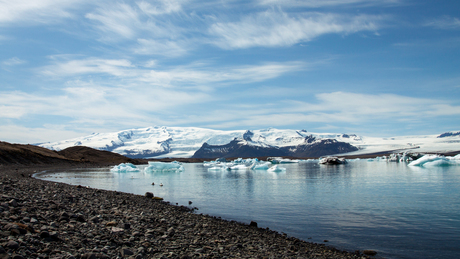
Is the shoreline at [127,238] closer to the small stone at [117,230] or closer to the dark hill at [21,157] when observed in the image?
the small stone at [117,230]

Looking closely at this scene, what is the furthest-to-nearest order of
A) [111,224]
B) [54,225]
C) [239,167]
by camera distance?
[239,167] < [111,224] < [54,225]

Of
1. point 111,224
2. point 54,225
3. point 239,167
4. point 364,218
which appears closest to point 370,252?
point 364,218

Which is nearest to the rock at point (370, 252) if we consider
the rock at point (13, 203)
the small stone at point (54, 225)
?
the small stone at point (54, 225)

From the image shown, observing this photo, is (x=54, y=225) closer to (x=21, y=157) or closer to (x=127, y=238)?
(x=127, y=238)

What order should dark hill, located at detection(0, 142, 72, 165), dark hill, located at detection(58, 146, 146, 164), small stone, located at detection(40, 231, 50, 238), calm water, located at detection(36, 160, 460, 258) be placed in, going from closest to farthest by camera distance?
1. small stone, located at detection(40, 231, 50, 238)
2. calm water, located at detection(36, 160, 460, 258)
3. dark hill, located at detection(0, 142, 72, 165)
4. dark hill, located at detection(58, 146, 146, 164)

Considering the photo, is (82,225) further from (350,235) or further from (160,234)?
(350,235)

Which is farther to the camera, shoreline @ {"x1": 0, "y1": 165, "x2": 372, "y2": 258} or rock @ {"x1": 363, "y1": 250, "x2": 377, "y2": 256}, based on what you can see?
rock @ {"x1": 363, "y1": 250, "x2": 377, "y2": 256}

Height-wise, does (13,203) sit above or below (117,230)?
above

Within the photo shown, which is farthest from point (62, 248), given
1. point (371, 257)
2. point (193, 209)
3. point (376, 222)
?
point (376, 222)

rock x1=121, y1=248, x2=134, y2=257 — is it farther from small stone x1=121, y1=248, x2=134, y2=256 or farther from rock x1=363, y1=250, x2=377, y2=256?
rock x1=363, y1=250, x2=377, y2=256

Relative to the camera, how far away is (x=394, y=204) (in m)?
16.8

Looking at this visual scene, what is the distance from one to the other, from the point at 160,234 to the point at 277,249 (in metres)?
3.30

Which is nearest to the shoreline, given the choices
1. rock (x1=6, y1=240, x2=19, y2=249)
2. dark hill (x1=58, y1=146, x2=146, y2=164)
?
rock (x1=6, y1=240, x2=19, y2=249)

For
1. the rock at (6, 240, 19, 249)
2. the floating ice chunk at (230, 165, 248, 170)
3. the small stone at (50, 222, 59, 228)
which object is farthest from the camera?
the floating ice chunk at (230, 165, 248, 170)
